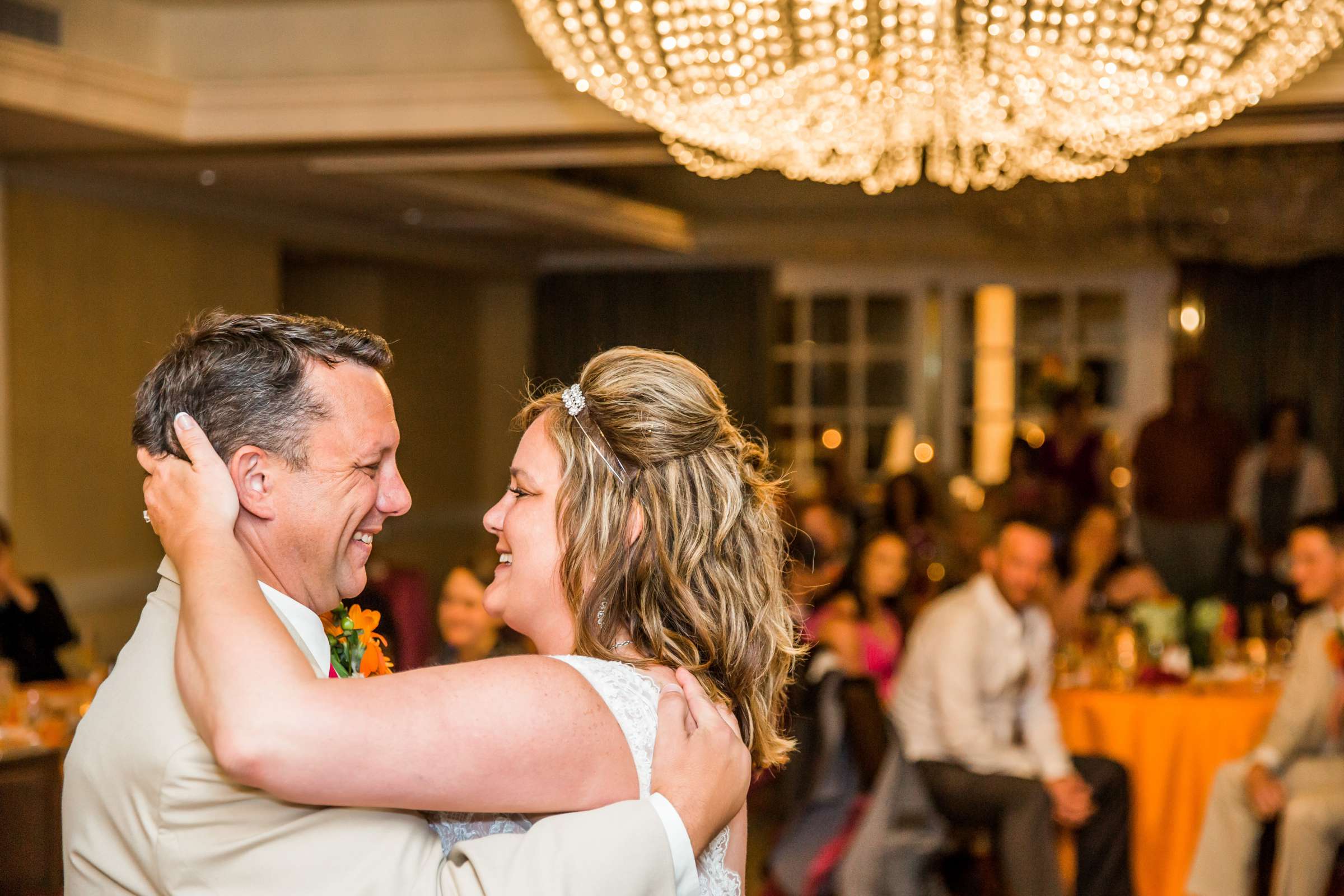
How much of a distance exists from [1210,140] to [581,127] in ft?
7.51

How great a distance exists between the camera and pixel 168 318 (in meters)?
7.41

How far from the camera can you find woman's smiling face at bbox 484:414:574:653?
153 cm

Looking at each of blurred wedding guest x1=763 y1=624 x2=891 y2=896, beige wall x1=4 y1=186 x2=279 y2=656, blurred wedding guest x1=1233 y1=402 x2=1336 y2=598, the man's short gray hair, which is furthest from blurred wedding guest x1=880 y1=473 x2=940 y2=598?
the man's short gray hair

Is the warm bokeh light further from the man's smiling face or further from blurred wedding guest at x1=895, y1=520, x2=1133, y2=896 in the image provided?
the man's smiling face

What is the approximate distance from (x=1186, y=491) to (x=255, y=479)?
26.4ft

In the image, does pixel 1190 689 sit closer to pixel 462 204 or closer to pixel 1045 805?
pixel 1045 805

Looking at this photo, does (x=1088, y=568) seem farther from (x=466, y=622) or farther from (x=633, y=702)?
(x=633, y=702)

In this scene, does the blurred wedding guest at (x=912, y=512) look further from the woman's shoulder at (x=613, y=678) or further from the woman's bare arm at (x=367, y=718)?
the woman's bare arm at (x=367, y=718)

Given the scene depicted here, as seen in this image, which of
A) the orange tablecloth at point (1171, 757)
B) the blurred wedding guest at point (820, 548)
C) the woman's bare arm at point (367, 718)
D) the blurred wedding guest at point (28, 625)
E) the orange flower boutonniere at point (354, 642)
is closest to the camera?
the woman's bare arm at point (367, 718)

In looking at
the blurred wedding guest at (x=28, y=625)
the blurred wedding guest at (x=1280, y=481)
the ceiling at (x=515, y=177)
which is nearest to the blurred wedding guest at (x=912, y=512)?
the ceiling at (x=515, y=177)

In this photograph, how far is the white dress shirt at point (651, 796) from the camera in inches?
50.8

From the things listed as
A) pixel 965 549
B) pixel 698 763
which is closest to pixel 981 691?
pixel 965 549

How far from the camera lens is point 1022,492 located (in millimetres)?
8586

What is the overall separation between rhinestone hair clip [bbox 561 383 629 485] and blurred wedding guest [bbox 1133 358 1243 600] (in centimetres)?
766
